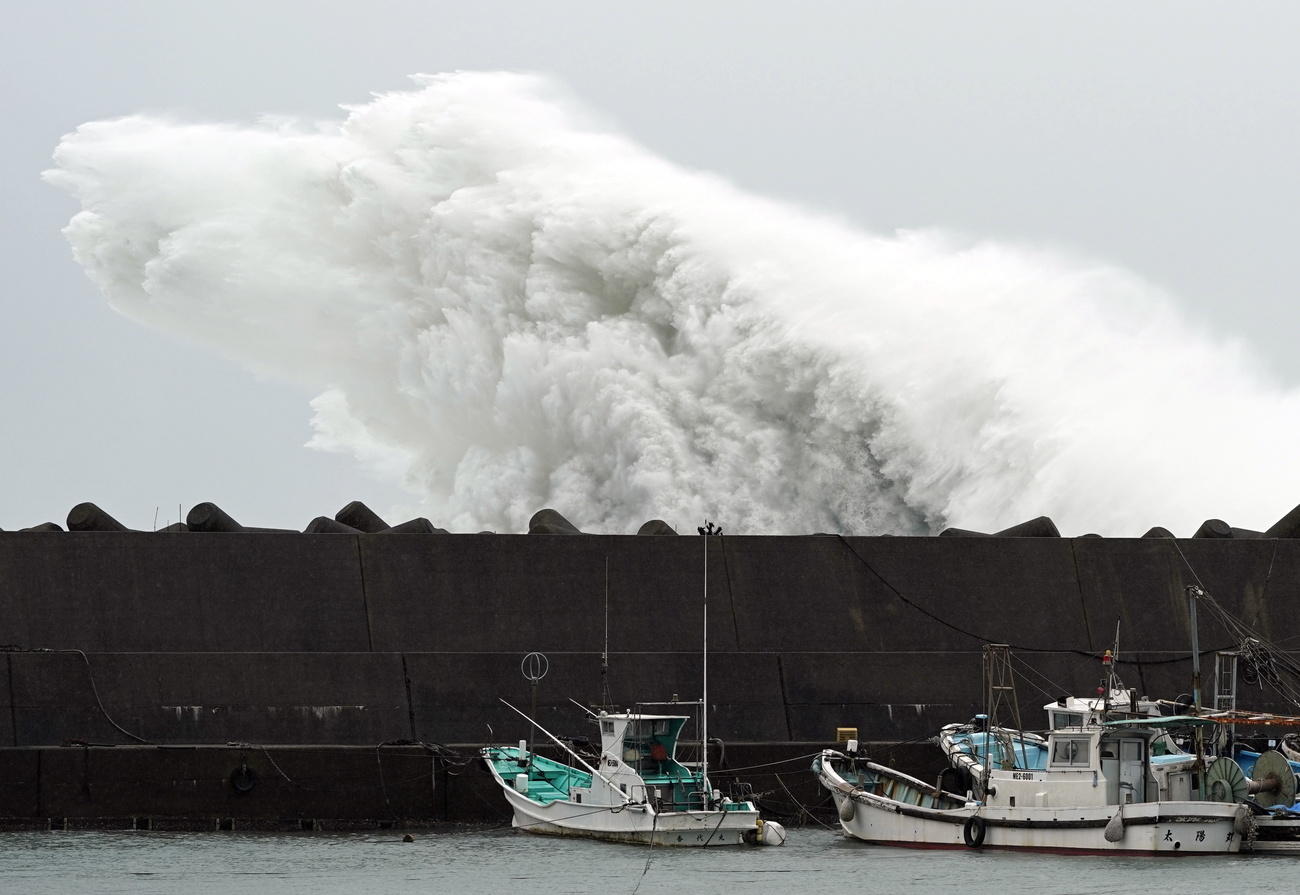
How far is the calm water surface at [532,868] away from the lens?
83.8 ft

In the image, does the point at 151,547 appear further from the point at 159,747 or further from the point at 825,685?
the point at 825,685

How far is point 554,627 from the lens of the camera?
104ft

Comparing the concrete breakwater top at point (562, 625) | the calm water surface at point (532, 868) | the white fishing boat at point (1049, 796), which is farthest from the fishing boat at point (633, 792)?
the white fishing boat at point (1049, 796)

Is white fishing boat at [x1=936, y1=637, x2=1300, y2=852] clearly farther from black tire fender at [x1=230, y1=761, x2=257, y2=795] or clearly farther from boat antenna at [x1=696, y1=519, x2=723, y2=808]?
black tire fender at [x1=230, y1=761, x2=257, y2=795]

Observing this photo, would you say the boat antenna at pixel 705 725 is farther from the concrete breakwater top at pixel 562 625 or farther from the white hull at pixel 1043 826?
the white hull at pixel 1043 826

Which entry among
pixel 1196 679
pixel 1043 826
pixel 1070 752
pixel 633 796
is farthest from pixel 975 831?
pixel 633 796

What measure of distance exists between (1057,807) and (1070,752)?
74 centimetres

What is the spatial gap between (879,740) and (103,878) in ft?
36.0

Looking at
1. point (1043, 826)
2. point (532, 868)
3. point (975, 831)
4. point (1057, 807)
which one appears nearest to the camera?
point (532, 868)

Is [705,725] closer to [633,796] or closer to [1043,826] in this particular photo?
[633,796]

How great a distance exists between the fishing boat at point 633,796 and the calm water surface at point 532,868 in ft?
0.82

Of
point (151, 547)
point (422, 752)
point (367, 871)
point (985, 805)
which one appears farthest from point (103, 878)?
point (985, 805)

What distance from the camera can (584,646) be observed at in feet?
104

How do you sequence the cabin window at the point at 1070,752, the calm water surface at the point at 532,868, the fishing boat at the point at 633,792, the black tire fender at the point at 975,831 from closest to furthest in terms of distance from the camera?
the calm water surface at the point at 532,868, the cabin window at the point at 1070,752, the fishing boat at the point at 633,792, the black tire fender at the point at 975,831
